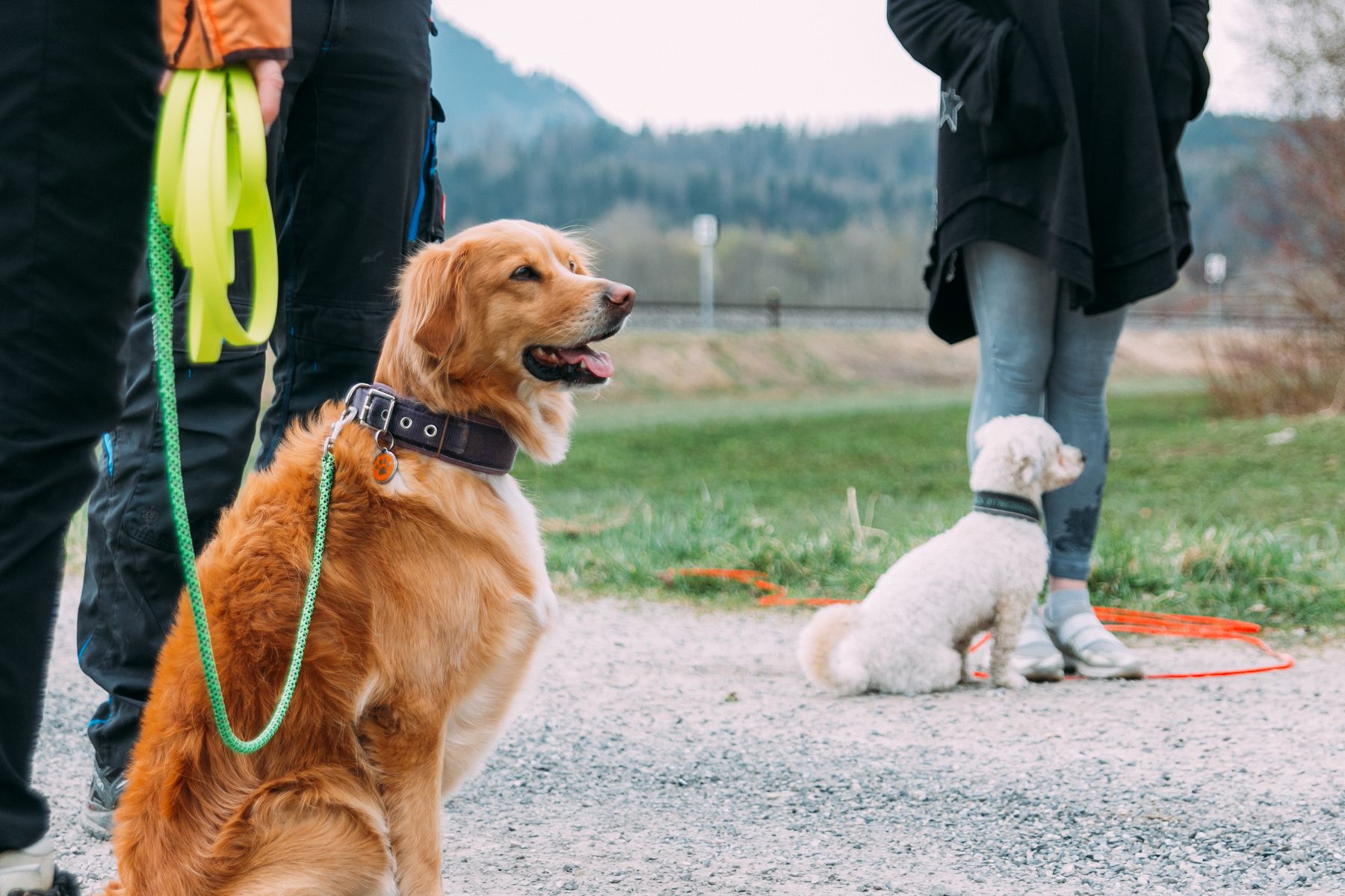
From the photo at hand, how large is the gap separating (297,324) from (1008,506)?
2477mm

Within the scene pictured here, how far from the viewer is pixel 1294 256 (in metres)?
18.4

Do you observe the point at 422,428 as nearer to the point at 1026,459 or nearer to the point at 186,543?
the point at 186,543

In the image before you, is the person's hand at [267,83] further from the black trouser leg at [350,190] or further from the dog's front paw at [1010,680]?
the dog's front paw at [1010,680]

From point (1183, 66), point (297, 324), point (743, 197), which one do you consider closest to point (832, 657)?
point (297, 324)

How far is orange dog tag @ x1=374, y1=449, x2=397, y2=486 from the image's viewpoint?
2.23 metres

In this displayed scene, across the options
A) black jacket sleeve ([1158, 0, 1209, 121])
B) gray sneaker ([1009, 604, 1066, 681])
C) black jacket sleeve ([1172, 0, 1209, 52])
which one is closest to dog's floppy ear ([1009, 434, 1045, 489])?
gray sneaker ([1009, 604, 1066, 681])

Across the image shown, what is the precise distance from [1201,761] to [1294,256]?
17.8 m

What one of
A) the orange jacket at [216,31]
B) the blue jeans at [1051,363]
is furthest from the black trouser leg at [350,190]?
the blue jeans at [1051,363]

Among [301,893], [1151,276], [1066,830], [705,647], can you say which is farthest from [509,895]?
[1151,276]

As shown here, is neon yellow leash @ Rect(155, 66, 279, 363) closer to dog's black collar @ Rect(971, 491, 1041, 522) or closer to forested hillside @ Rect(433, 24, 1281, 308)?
dog's black collar @ Rect(971, 491, 1041, 522)

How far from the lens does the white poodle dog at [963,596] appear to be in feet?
12.9

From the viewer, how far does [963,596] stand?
13.1 ft

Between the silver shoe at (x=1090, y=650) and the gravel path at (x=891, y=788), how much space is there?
2.8 inches

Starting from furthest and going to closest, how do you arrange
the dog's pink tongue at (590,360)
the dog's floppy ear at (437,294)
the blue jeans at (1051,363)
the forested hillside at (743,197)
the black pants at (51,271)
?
the forested hillside at (743,197), the blue jeans at (1051,363), the dog's pink tongue at (590,360), the dog's floppy ear at (437,294), the black pants at (51,271)
